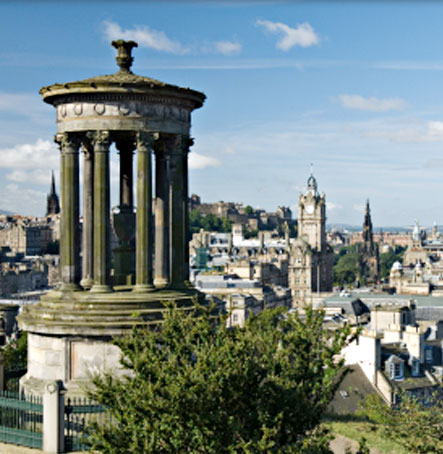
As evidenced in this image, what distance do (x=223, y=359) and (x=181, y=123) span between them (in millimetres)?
8607

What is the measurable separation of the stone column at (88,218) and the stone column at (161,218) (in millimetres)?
1770

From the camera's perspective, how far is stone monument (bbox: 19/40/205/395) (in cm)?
2194

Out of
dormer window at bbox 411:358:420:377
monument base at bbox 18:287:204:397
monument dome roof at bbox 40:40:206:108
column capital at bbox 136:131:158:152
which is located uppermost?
monument dome roof at bbox 40:40:206:108

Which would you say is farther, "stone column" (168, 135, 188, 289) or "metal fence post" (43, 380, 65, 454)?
"stone column" (168, 135, 188, 289)

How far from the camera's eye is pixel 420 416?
24.9m

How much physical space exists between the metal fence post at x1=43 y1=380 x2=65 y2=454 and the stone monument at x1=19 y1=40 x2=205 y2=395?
1665 millimetres

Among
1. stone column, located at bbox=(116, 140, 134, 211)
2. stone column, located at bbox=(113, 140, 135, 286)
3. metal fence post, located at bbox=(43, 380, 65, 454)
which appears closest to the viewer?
metal fence post, located at bbox=(43, 380, 65, 454)

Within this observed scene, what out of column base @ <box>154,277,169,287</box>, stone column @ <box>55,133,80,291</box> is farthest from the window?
stone column @ <box>55,133,80,291</box>

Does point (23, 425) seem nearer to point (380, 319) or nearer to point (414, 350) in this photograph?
point (414, 350)

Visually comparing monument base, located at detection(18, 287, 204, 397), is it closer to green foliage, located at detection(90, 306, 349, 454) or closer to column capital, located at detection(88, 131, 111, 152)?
green foliage, located at detection(90, 306, 349, 454)

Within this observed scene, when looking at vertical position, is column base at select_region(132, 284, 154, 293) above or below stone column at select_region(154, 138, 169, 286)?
below

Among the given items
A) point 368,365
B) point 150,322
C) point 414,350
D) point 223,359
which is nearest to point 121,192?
point 150,322

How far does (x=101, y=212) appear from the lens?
22734mm

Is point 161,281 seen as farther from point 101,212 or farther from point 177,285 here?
point 101,212
